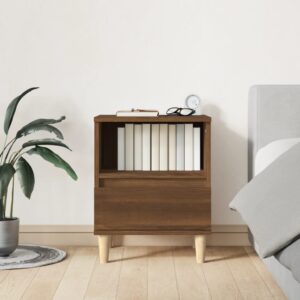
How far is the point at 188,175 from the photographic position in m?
3.49

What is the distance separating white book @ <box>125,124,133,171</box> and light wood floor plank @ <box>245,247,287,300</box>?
2.43 ft

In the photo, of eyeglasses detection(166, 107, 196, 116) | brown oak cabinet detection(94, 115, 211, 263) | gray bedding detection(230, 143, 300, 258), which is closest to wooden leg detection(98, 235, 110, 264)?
brown oak cabinet detection(94, 115, 211, 263)

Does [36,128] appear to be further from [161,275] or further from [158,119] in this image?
[161,275]

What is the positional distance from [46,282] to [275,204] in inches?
44.8

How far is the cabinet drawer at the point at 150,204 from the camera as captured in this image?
3.48 m

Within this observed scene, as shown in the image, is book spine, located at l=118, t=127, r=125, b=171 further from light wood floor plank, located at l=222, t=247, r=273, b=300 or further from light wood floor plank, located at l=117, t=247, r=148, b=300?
light wood floor plank, located at l=222, t=247, r=273, b=300

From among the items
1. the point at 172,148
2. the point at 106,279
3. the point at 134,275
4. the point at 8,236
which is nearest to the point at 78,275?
the point at 106,279

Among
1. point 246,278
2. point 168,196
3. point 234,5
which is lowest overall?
point 246,278

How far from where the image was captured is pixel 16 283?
10.1ft

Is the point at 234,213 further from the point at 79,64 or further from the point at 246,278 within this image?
the point at 79,64

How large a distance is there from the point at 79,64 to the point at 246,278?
144 centimetres

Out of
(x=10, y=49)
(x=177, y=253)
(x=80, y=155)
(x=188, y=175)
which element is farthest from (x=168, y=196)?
(x=10, y=49)

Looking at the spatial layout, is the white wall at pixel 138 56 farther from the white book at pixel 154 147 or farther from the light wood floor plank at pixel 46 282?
the light wood floor plank at pixel 46 282

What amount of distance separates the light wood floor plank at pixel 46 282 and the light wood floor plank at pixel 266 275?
869mm
